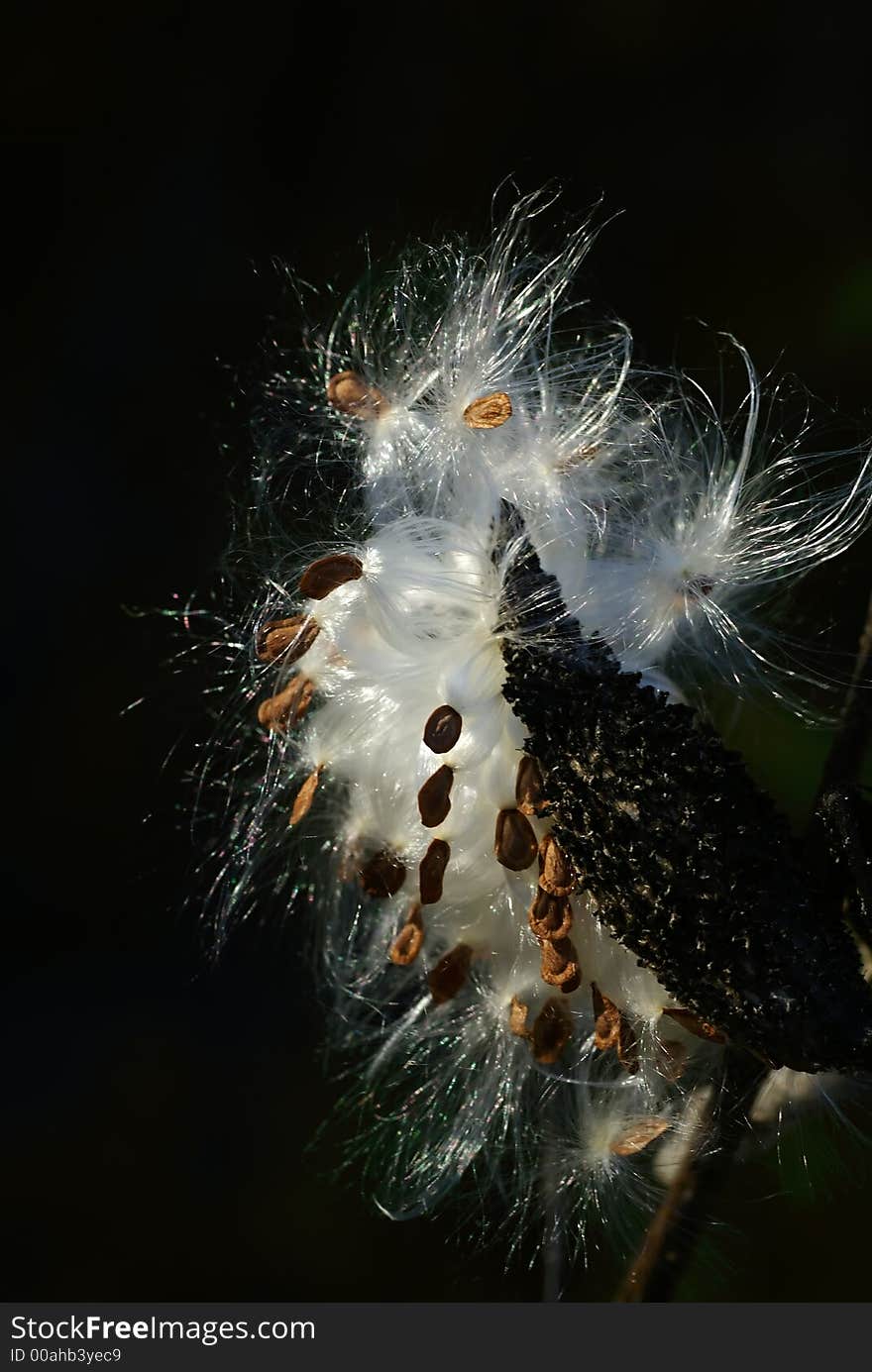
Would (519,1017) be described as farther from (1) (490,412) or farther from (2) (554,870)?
(1) (490,412)

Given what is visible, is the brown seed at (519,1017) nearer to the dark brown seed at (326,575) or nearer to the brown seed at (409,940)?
the brown seed at (409,940)

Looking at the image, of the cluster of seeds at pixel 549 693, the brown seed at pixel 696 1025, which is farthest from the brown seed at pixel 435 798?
the brown seed at pixel 696 1025

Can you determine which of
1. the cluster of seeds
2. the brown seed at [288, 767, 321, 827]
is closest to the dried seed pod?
the cluster of seeds
